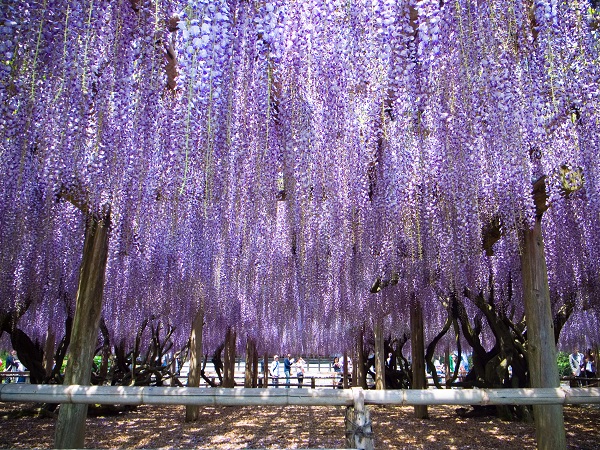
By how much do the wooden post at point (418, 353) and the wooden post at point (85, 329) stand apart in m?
5.54

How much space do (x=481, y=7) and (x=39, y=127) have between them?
3.44 m

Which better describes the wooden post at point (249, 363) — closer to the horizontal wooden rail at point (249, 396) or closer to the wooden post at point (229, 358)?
the wooden post at point (229, 358)

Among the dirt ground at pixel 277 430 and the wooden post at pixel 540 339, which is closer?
the wooden post at pixel 540 339

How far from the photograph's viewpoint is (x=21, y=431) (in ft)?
21.4

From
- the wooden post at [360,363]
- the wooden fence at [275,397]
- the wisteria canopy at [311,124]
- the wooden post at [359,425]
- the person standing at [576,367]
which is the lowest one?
the person standing at [576,367]

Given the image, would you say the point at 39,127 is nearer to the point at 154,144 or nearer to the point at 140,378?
the point at 154,144

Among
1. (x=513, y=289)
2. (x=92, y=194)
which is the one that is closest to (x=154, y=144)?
(x=92, y=194)

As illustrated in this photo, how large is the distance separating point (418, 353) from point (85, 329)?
5.99 metres

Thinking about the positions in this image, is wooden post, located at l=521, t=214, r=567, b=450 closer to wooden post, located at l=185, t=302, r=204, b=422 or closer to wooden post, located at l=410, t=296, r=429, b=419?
wooden post, located at l=410, t=296, r=429, b=419

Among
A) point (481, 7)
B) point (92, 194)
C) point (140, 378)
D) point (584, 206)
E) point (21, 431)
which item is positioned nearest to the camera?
point (481, 7)

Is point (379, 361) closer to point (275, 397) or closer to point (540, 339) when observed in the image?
point (540, 339)

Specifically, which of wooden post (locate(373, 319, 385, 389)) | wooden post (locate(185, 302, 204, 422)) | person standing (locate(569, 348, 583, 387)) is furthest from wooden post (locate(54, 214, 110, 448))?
person standing (locate(569, 348, 583, 387))

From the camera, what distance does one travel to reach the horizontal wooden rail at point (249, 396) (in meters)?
2.61

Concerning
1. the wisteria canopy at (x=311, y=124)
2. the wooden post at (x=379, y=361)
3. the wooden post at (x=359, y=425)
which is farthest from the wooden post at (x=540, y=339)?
the wooden post at (x=379, y=361)
